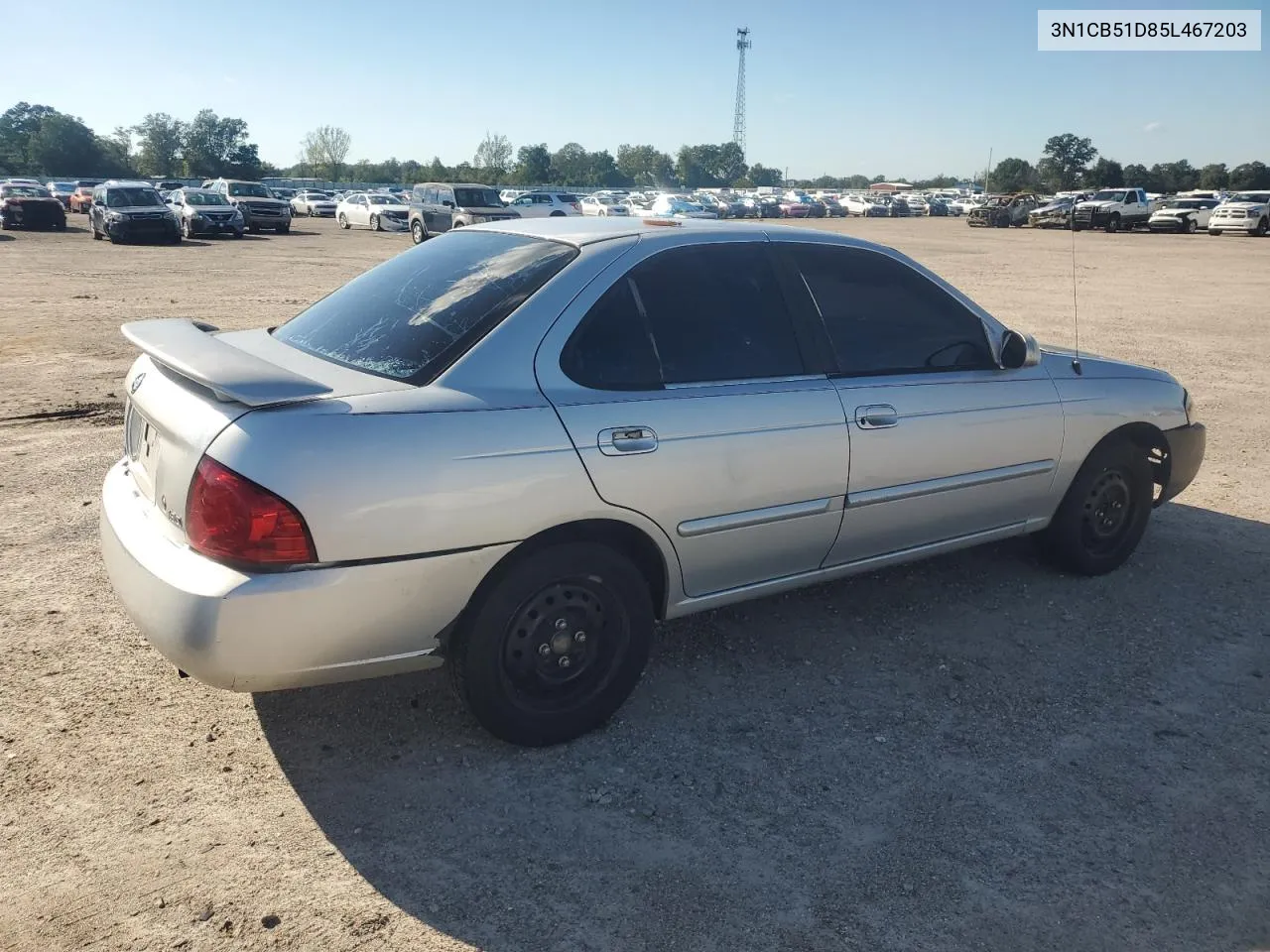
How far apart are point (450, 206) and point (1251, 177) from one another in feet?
265

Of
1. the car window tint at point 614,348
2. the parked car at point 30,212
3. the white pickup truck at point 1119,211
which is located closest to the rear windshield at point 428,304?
the car window tint at point 614,348

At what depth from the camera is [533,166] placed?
421ft

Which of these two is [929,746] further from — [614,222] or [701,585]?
[614,222]

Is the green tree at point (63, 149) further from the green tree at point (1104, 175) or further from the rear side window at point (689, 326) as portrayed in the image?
the rear side window at point (689, 326)

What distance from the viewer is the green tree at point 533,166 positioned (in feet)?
401

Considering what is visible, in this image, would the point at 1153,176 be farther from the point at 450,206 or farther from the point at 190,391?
the point at 190,391

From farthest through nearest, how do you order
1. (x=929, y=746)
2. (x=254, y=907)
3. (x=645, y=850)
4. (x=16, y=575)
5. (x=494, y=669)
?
1. (x=16, y=575)
2. (x=929, y=746)
3. (x=494, y=669)
4. (x=645, y=850)
5. (x=254, y=907)

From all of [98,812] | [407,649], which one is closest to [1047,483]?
[407,649]

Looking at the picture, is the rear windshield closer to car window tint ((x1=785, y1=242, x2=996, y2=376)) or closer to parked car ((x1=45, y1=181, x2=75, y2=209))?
car window tint ((x1=785, y1=242, x2=996, y2=376))

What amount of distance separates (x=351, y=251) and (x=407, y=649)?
2593cm

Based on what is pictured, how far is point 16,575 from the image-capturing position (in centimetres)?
453

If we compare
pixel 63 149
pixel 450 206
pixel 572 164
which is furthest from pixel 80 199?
pixel 572 164

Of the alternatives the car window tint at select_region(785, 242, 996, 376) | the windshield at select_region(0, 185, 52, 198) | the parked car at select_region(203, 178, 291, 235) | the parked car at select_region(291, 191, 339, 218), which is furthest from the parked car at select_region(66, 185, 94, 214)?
the car window tint at select_region(785, 242, 996, 376)

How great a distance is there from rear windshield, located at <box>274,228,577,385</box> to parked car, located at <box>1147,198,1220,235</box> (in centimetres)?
4541
